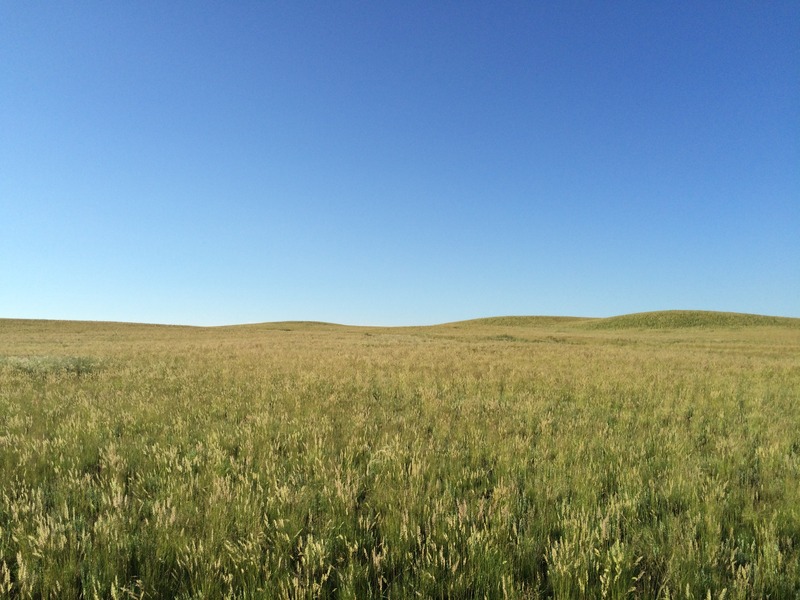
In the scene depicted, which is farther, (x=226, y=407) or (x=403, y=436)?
(x=226, y=407)

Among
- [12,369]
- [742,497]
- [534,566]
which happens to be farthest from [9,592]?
[12,369]

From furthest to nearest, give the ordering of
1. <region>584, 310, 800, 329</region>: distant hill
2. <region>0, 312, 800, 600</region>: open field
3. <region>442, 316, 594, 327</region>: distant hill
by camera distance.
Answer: <region>442, 316, 594, 327</region>: distant hill < <region>584, 310, 800, 329</region>: distant hill < <region>0, 312, 800, 600</region>: open field

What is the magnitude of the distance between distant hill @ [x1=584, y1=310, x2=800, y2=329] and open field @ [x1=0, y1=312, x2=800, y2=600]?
81920 mm

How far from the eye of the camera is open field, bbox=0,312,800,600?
112 inches

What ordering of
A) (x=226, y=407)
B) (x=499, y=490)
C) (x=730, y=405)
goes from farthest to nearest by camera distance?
1. (x=730, y=405)
2. (x=226, y=407)
3. (x=499, y=490)

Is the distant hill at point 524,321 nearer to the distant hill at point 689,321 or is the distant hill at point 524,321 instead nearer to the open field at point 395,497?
the distant hill at point 689,321

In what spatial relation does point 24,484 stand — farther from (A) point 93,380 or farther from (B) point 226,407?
(A) point 93,380

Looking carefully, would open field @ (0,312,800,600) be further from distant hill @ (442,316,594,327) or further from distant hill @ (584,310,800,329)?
distant hill @ (442,316,594,327)

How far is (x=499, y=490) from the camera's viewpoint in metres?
4.04

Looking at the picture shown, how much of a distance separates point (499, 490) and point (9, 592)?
4.07m

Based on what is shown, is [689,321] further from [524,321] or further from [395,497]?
[395,497]

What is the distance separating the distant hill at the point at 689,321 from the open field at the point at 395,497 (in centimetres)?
8192

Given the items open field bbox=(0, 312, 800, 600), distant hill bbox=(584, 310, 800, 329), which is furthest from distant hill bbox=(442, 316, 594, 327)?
open field bbox=(0, 312, 800, 600)

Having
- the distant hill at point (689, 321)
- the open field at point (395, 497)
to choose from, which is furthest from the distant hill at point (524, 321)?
the open field at point (395, 497)
